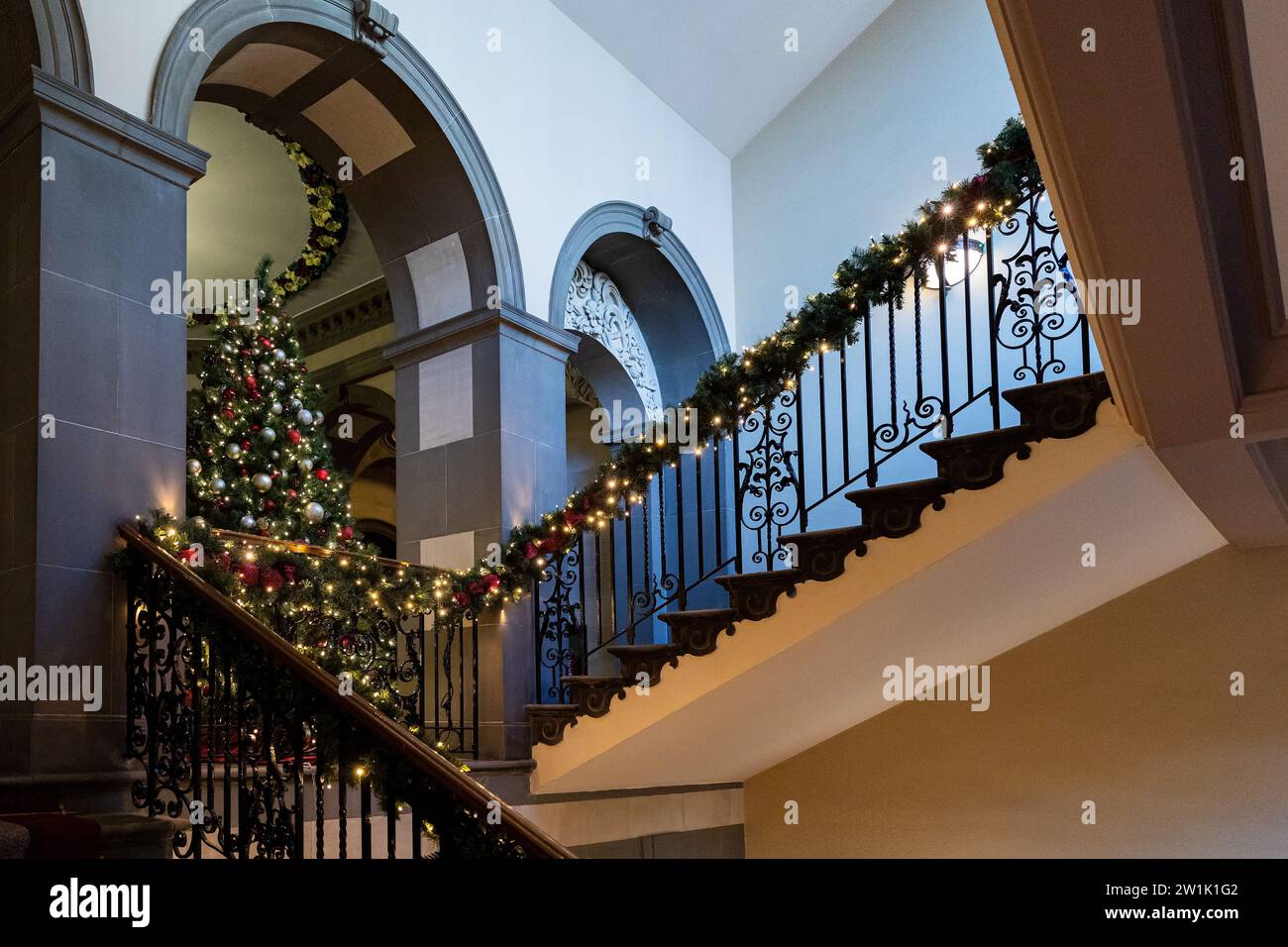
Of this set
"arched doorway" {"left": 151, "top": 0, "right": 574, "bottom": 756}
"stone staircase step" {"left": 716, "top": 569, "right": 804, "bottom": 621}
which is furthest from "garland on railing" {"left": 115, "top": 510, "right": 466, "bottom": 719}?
"stone staircase step" {"left": 716, "top": 569, "right": 804, "bottom": 621}

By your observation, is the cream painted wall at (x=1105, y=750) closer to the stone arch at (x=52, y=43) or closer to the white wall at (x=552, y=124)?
the white wall at (x=552, y=124)

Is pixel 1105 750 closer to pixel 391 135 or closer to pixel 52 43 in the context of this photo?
pixel 391 135

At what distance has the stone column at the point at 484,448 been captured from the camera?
19.9ft

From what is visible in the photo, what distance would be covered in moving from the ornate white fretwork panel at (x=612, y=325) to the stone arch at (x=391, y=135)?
103 centimetres

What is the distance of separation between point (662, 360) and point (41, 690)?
5.68 m

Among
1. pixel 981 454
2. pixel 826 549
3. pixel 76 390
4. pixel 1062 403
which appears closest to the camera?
pixel 76 390

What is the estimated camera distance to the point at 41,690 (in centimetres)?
383

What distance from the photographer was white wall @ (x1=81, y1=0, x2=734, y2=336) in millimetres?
6613

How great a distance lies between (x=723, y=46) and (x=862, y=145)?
127 centimetres

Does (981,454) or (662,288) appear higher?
(662,288)

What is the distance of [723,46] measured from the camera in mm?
8359

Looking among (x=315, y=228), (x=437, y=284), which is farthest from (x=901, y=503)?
(x=315, y=228)

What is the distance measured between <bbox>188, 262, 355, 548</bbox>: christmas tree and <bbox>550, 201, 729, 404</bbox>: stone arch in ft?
6.53
